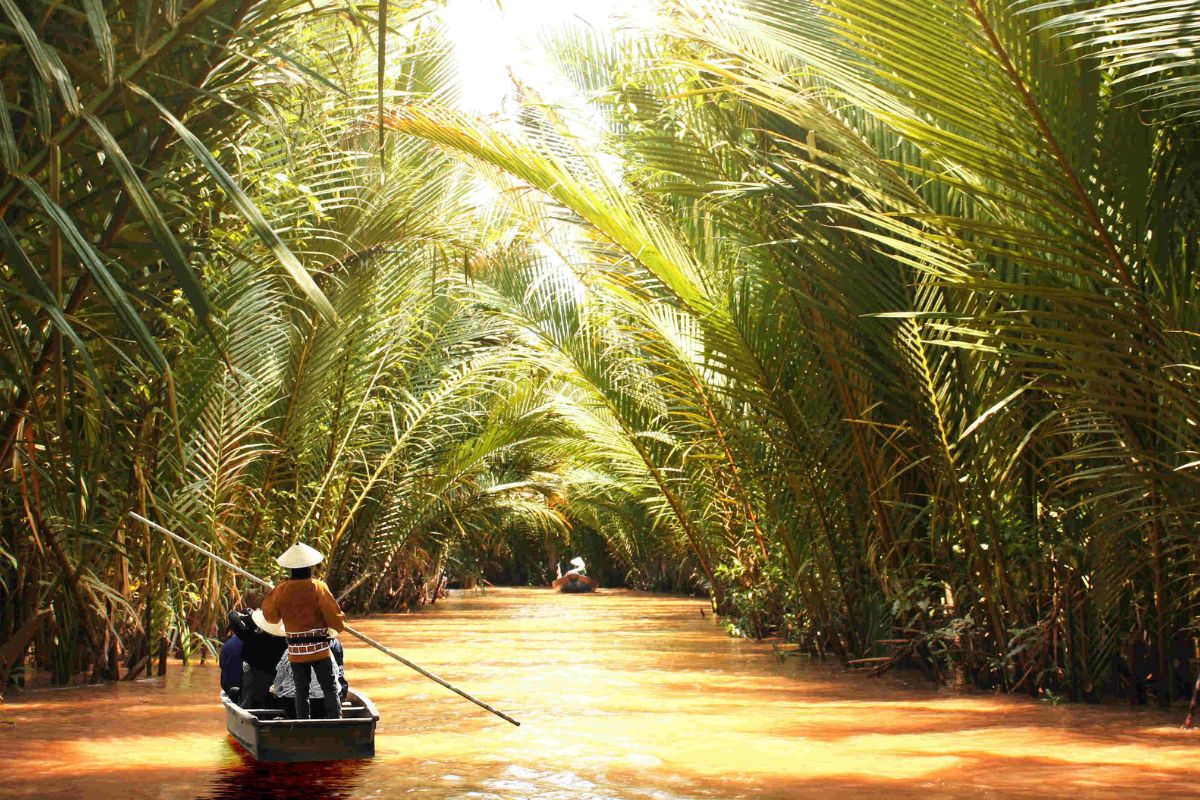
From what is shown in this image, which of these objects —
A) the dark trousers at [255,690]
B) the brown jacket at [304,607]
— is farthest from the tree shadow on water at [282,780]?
the brown jacket at [304,607]

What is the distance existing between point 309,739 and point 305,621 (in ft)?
2.44

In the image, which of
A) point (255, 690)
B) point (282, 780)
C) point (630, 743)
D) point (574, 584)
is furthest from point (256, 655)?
point (574, 584)

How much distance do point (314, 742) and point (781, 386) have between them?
4464 mm

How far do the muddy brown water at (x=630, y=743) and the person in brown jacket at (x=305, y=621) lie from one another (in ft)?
1.45

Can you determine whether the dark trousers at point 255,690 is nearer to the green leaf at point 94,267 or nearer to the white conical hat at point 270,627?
the white conical hat at point 270,627

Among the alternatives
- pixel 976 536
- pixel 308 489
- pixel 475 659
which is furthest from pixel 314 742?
pixel 308 489

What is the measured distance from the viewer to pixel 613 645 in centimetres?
1398

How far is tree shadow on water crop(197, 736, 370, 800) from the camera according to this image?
5.65 m

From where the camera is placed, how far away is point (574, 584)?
3139cm

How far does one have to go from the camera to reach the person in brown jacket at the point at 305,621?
665 cm

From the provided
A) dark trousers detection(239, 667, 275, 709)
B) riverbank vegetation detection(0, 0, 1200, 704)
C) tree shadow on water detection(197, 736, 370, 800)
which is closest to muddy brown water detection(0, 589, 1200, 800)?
tree shadow on water detection(197, 736, 370, 800)

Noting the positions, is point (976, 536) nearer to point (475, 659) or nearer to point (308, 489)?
point (475, 659)

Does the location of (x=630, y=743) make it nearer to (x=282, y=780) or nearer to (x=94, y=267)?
(x=282, y=780)

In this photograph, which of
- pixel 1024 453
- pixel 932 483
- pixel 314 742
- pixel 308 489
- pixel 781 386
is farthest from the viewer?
pixel 308 489
